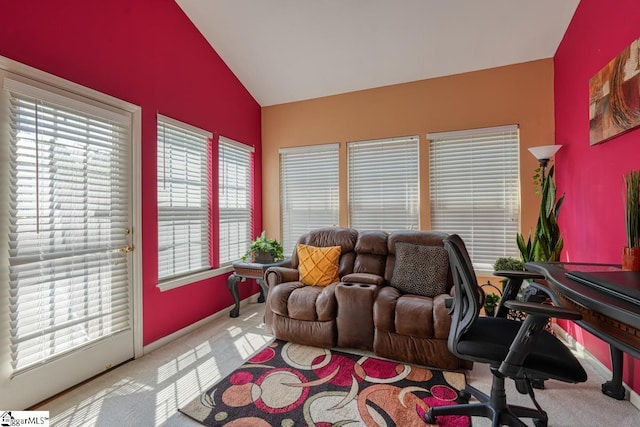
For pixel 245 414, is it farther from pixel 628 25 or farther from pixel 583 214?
pixel 628 25

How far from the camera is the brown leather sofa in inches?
90.4

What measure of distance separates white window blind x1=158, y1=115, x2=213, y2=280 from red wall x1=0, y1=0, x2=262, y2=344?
105mm

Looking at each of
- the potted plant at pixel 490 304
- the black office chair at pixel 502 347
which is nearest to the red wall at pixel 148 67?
the black office chair at pixel 502 347

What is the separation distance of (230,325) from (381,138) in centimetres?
284

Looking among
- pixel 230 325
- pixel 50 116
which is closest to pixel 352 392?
pixel 230 325

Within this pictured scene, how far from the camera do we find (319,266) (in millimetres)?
3098

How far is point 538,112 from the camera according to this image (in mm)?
3104

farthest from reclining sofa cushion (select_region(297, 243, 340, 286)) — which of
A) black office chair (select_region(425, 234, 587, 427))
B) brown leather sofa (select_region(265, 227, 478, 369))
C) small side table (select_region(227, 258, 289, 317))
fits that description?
black office chair (select_region(425, 234, 587, 427))

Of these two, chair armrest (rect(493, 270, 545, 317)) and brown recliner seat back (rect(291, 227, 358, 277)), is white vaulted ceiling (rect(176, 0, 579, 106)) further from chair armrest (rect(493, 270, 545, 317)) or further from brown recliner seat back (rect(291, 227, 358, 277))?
chair armrest (rect(493, 270, 545, 317))

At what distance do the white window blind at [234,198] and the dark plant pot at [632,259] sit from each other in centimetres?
348

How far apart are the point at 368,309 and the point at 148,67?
9.59ft

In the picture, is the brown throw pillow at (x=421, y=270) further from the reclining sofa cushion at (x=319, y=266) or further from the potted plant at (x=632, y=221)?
the potted plant at (x=632, y=221)

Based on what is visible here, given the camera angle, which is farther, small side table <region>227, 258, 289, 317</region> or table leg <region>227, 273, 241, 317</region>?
table leg <region>227, 273, 241, 317</region>

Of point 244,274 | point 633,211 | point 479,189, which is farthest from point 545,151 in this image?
point 244,274
